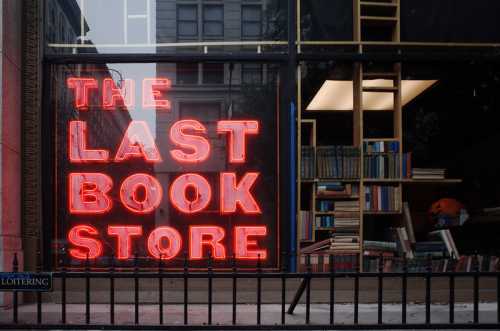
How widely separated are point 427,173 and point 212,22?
426 cm

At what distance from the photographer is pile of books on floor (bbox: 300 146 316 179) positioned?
32.5 feet

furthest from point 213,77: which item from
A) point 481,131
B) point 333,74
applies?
point 481,131

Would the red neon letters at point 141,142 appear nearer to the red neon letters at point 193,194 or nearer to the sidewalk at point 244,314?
the red neon letters at point 193,194

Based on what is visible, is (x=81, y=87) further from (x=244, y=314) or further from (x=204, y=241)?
(x=244, y=314)

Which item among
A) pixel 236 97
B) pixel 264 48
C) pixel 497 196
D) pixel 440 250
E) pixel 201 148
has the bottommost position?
pixel 440 250

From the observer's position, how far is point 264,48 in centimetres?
999

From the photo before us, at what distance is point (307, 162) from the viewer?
993cm

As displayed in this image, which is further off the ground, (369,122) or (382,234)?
(369,122)

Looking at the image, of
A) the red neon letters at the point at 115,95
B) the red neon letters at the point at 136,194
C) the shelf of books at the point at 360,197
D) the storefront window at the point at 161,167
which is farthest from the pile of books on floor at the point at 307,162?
the red neon letters at the point at 115,95

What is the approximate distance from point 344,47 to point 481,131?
269 cm

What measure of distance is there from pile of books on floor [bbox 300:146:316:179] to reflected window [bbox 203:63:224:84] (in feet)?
5.80

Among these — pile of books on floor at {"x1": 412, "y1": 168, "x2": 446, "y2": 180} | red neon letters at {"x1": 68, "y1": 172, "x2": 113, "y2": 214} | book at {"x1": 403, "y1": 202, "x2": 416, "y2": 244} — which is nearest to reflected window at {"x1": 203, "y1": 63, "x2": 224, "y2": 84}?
red neon letters at {"x1": 68, "y1": 172, "x2": 113, "y2": 214}

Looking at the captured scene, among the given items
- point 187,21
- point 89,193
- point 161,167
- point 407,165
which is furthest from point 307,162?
point 89,193

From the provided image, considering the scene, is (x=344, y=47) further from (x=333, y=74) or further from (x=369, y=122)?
(x=369, y=122)
